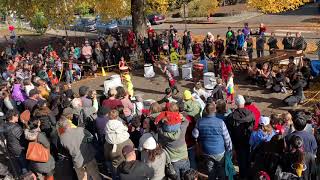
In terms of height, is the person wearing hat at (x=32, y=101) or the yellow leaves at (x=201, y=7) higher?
the yellow leaves at (x=201, y=7)


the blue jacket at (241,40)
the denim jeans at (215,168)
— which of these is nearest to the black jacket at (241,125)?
the denim jeans at (215,168)

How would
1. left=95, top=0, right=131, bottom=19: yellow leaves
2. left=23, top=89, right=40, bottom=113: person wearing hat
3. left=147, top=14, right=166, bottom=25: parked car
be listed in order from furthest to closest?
1. left=147, top=14, right=166, bottom=25: parked car
2. left=95, top=0, right=131, bottom=19: yellow leaves
3. left=23, top=89, right=40, bottom=113: person wearing hat

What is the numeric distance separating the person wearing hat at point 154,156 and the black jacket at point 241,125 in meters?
1.61

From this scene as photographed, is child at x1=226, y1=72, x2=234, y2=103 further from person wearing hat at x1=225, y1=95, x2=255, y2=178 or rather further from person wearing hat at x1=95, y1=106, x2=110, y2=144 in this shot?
person wearing hat at x1=95, y1=106, x2=110, y2=144

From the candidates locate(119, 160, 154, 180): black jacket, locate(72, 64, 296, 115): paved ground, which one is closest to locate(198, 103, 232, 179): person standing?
locate(119, 160, 154, 180): black jacket

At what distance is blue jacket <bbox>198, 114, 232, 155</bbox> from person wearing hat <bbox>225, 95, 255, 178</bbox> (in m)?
0.53

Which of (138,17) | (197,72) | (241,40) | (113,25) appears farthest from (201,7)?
(197,72)

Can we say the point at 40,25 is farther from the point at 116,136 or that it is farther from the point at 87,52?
the point at 116,136

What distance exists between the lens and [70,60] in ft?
64.1

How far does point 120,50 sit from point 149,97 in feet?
17.5

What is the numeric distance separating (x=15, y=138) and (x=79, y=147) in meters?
1.81

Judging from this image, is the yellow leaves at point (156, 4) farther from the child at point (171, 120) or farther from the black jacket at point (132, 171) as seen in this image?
the black jacket at point (132, 171)

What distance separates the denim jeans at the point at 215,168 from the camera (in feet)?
25.2

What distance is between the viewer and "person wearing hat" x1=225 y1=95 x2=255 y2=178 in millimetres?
7902
